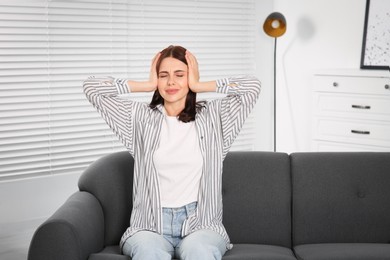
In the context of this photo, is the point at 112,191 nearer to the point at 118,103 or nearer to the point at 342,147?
the point at 118,103

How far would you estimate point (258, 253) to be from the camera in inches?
112

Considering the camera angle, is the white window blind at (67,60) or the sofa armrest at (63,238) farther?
the white window blind at (67,60)

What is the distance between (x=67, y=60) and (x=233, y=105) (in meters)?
2.27

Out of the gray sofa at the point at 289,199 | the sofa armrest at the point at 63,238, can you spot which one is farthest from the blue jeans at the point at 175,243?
the gray sofa at the point at 289,199

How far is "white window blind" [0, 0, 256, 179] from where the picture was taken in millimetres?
4691

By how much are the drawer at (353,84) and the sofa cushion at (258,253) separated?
7.69 ft

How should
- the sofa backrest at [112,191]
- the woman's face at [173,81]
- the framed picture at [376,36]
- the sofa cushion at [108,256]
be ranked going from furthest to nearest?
the framed picture at [376,36] → the sofa backrest at [112,191] → the woman's face at [173,81] → the sofa cushion at [108,256]

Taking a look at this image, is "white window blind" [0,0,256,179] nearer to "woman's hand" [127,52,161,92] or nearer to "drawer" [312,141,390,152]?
"drawer" [312,141,390,152]

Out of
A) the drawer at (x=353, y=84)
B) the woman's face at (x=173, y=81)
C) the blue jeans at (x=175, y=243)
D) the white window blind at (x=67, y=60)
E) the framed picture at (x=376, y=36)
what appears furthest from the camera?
the framed picture at (x=376, y=36)

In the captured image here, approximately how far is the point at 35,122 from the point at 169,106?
2.14 m

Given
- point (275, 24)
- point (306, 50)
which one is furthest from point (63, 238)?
point (306, 50)

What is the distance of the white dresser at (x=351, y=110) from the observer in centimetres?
505

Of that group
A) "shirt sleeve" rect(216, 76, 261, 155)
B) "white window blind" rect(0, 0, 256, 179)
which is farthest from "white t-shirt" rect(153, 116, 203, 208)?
"white window blind" rect(0, 0, 256, 179)

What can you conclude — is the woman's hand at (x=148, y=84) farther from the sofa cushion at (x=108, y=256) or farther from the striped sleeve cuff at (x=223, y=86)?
the sofa cushion at (x=108, y=256)
